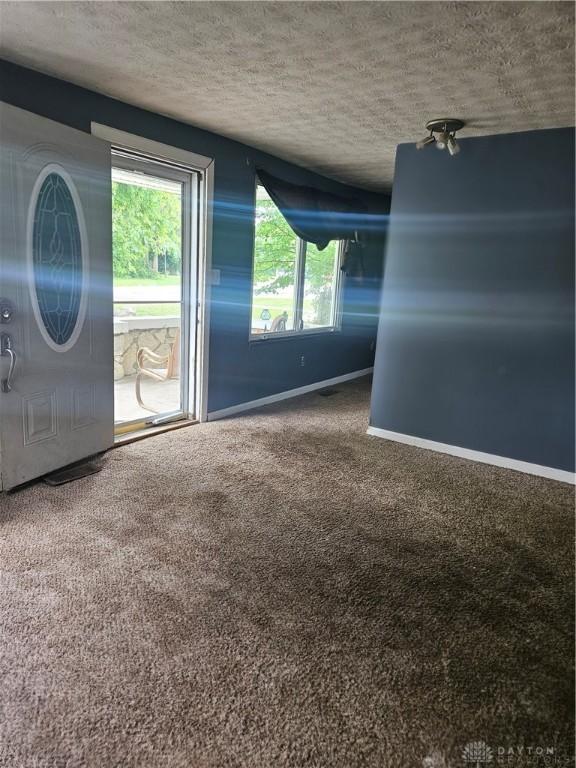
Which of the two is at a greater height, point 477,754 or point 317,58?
point 317,58

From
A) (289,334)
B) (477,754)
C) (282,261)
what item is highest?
(282,261)

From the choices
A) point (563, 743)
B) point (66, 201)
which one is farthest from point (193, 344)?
point (563, 743)

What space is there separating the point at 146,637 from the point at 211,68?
269 cm

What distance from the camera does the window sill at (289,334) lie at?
4867 millimetres

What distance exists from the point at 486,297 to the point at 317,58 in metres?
2.03

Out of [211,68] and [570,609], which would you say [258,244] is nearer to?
[211,68]

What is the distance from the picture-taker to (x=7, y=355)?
2707 mm

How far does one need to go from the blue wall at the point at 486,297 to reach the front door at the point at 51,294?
7.32 ft

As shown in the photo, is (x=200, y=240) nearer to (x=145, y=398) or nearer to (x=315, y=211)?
(x=315, y=211)

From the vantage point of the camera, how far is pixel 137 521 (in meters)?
2.61

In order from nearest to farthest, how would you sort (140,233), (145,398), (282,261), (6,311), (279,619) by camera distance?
(279,619), (6,311), (140,233), (145,398), (282,261)

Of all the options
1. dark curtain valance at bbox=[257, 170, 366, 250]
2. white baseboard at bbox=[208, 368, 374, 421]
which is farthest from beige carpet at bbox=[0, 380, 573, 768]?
→ dark curtain valance at bbox=[257, 170, 366, 250]

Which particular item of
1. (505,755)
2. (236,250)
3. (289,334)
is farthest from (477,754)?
(289,334)

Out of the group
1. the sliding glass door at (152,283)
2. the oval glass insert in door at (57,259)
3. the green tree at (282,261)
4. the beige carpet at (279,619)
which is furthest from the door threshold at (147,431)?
the green tree at (282,261)
